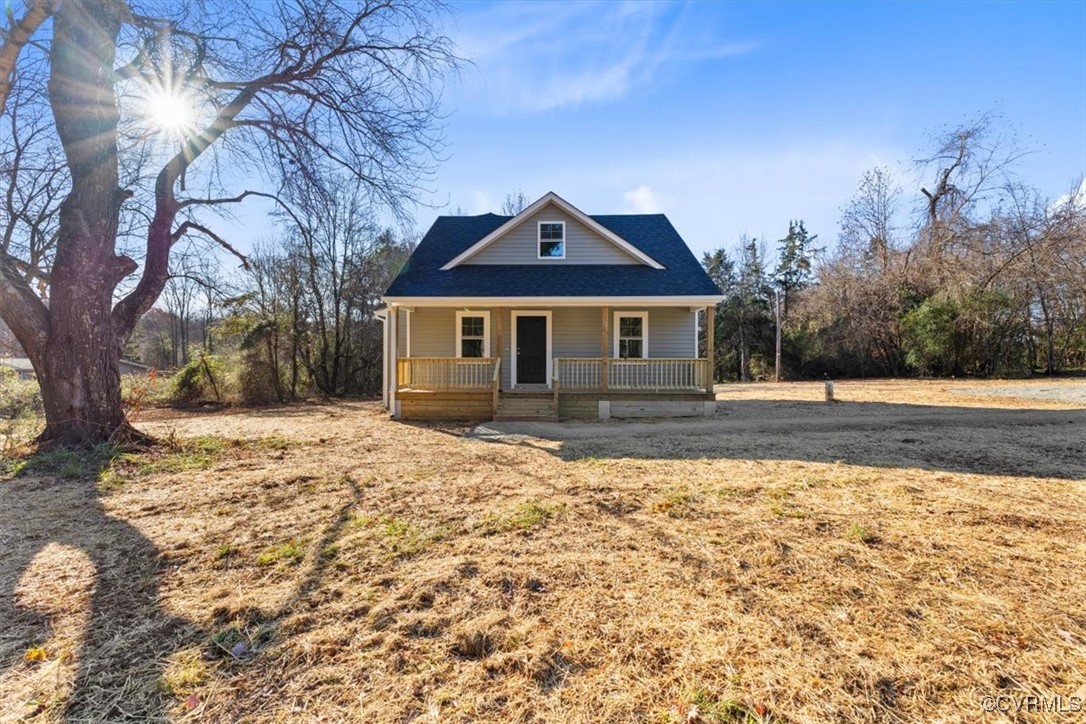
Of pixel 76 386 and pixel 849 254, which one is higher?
pixel 849 254

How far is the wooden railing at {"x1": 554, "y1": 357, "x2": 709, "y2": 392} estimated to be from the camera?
37.8ft

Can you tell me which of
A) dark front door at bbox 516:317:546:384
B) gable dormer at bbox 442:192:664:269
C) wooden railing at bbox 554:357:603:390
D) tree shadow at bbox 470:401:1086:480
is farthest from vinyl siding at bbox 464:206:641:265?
tree shadow at bbox 470:401:1086:480

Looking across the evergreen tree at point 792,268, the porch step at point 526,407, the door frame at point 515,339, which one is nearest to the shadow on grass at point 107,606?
the porch step at point 526,407

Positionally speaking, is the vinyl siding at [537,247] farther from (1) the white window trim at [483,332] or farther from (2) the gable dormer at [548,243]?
(1) the white window trim at [483,332]

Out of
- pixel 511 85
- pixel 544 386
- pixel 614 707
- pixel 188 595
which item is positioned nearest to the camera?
pixel 614 707

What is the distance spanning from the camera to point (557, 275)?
12633mm

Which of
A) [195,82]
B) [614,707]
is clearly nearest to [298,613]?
[614,707]

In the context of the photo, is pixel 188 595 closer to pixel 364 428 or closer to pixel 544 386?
pixel 364 428

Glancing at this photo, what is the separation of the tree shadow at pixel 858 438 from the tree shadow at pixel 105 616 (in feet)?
16.3

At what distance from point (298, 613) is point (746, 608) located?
2.63 meters

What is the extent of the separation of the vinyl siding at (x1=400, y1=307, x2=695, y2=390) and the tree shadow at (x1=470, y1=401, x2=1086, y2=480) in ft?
7.75

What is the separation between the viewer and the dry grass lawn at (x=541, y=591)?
82.0 inches

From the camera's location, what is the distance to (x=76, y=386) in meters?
7.04

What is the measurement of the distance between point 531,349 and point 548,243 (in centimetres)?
310
